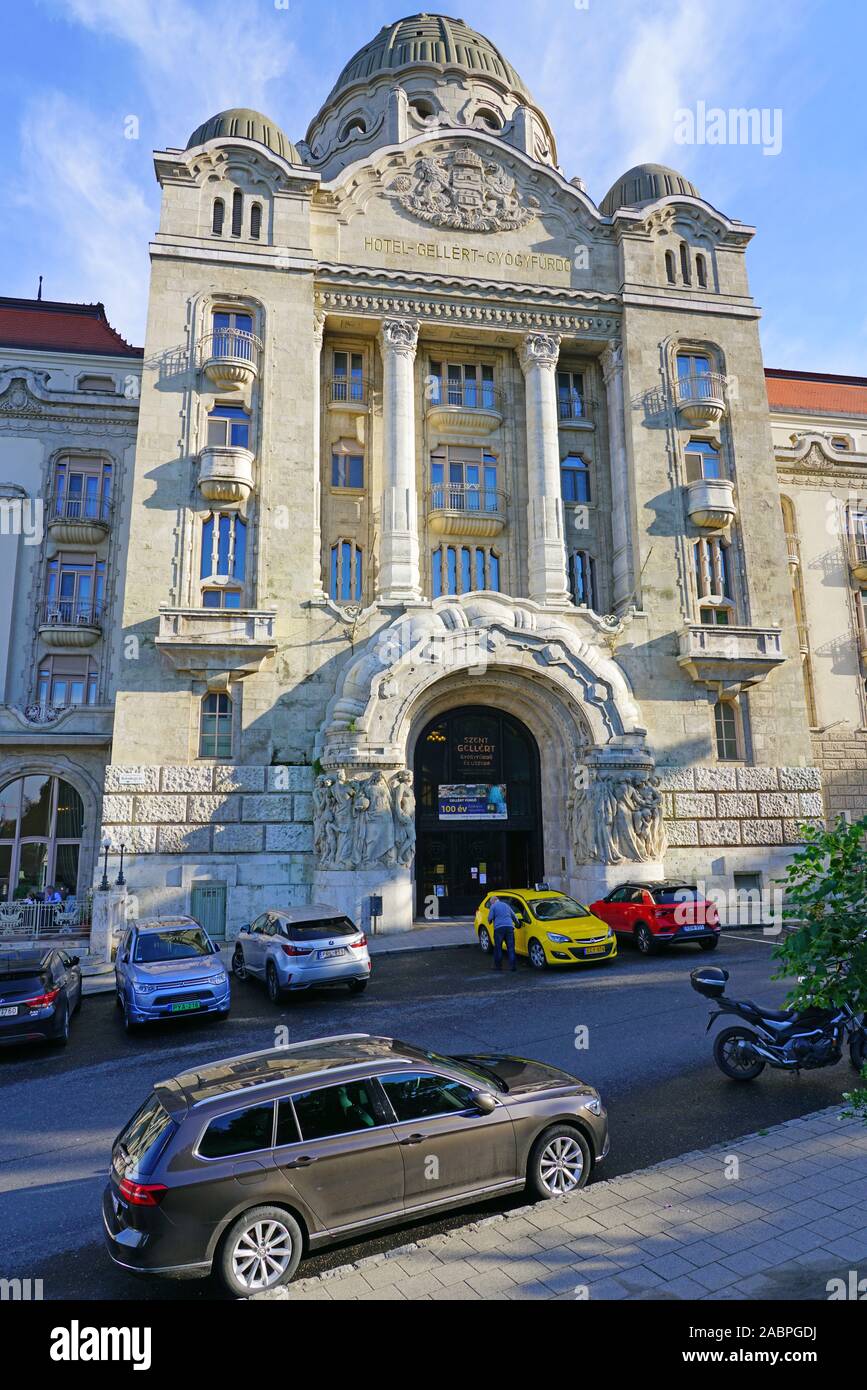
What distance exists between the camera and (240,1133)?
596cm

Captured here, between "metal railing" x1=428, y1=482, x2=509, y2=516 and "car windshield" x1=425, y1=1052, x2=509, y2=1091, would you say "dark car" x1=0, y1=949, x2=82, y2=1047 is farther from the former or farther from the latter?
"metal railing" x1=428, y1=482, x2=509, y2=516

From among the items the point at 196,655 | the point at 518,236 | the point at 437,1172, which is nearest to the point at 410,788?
the point at 196,655

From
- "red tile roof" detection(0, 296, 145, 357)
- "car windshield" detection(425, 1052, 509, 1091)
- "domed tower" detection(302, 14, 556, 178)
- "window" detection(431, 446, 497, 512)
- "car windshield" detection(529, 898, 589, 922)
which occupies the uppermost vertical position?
"domed tower" detection(302, 14, 556, 178)

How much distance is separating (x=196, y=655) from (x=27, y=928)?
32.1 ft

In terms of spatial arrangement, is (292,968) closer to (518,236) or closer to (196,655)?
(196,655)

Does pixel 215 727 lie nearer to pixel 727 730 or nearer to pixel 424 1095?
pixel 727 730

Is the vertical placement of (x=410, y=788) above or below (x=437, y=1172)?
above

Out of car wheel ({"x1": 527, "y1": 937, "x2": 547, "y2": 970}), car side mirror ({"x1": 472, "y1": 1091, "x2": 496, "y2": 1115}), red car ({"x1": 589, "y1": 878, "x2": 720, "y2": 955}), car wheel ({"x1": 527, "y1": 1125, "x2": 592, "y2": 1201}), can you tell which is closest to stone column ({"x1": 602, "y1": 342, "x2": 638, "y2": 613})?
red car ({"x1": 589, "y1": 878, "x2": 720, "y2": 955})

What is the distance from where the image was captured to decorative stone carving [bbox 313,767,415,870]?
23438 millimetres

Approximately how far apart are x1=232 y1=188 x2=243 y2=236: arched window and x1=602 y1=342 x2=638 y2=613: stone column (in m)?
14.6

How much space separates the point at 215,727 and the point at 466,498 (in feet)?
42.0

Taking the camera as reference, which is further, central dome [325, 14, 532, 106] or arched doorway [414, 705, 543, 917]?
central dome [325, 14, 532, 106]

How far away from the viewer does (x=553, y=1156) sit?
23.1 feet
